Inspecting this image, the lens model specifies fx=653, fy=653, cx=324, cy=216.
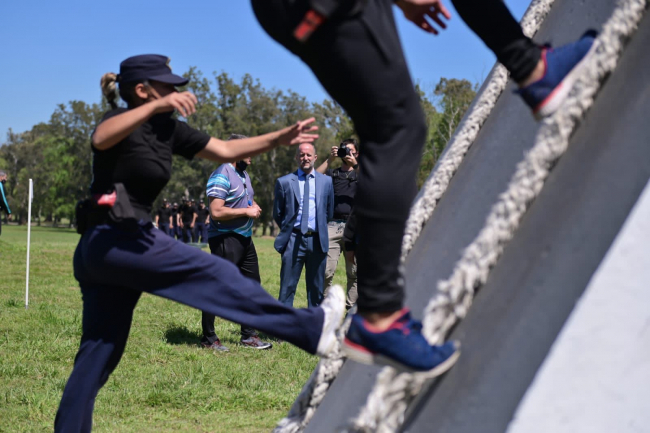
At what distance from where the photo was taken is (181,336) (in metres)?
7.37

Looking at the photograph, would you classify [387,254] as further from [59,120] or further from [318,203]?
[59,120]

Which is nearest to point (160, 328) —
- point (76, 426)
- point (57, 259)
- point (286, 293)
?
point (286, 293)

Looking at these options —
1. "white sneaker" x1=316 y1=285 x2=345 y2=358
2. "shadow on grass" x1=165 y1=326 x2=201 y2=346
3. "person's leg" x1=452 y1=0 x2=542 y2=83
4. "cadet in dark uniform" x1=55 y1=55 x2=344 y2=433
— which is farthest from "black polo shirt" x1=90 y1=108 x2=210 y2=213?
"shadow on grass" x1=165 y1=326 x2=201 y2=346

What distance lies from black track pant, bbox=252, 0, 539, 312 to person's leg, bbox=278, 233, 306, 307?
229 inches

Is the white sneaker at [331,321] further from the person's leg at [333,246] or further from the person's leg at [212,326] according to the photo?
the person's leg at [333,246]

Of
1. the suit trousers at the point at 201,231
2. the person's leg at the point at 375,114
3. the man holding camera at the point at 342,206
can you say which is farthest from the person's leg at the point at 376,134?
the suit trousers at the point at 201,231

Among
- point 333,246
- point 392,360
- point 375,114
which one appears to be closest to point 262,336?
point 333,246

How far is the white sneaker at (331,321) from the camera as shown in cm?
237

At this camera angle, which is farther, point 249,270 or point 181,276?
point 249,270

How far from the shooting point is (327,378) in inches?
91.7

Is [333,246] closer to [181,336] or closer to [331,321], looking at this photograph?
[181,336]

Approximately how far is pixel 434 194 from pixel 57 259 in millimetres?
16831

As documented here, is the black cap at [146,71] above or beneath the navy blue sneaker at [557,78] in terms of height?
above

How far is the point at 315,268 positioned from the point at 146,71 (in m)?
5.19
